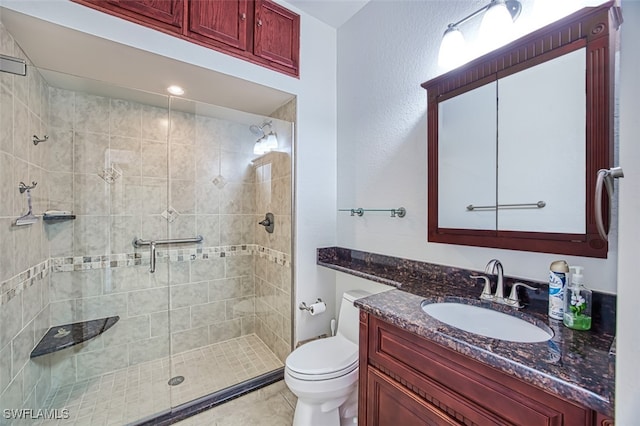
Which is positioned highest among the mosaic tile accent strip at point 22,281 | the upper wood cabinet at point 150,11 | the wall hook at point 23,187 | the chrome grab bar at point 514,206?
the upper wood cabinet at point 150,11

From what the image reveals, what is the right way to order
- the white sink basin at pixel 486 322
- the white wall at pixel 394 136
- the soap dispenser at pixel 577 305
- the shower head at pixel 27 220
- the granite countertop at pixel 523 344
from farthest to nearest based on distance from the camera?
the shower head at pixel 27 220 → the white wall at pixel 394 136 → the white sink basin at pixel 486 322 → the soap dispenser at pixel 577 305 → the granite countertop at pixel 523 344

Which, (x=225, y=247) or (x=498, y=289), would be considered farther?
(x=225, y=247)

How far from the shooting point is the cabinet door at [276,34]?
1.88 metres

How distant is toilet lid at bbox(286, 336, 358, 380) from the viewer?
1.41 meters

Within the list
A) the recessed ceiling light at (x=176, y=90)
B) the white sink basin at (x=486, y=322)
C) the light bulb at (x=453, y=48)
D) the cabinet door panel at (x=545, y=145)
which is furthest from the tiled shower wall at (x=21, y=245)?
the cabinet door panel at (x=545, y=145)

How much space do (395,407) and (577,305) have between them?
77 cm

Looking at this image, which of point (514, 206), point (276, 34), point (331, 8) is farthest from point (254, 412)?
point (331, 8)

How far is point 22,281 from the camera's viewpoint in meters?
1.52

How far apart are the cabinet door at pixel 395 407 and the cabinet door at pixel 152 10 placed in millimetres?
2165

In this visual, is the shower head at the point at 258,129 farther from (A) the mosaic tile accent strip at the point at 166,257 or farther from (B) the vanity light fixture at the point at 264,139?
(A) the mosaic tile accent strip at the point at 166,257

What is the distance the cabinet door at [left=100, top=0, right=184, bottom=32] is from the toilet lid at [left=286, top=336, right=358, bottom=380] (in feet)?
6.76

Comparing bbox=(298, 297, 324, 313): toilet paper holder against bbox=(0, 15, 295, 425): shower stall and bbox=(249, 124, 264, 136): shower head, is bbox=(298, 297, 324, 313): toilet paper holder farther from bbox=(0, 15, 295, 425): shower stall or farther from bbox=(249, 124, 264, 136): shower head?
bbox=(249, 124, 264, 136): shower head

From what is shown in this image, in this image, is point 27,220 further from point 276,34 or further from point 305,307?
point 276,34

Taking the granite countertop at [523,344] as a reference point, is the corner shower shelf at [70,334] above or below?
below
